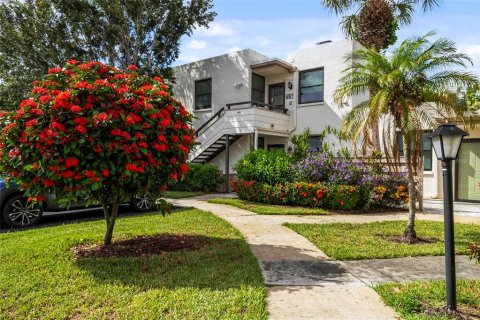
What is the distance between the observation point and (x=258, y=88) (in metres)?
18.3

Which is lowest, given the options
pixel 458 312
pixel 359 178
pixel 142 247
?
pixel 458 312

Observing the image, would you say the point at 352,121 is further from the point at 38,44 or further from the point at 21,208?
the point at 38,44

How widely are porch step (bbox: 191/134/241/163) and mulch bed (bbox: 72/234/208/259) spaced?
1116 centimetres

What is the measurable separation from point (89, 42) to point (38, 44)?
2334 mm

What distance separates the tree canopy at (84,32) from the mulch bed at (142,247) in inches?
525

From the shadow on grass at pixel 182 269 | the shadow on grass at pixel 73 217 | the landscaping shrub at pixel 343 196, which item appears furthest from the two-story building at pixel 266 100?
the shadow on grass at pixel 182 269

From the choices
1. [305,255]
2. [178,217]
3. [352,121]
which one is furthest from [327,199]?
[305,255]

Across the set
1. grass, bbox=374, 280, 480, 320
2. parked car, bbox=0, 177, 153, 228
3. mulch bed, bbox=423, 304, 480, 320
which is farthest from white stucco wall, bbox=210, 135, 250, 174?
mulch bed, bbox=423, 304, 480, 320

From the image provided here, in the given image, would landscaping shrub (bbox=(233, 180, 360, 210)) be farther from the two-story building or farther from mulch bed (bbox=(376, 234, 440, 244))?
the two-story building

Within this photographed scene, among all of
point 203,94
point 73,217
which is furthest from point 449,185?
point 203,94

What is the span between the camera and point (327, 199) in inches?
416

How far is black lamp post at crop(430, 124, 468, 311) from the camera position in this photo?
3.51m

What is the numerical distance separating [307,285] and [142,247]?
9.37 ft

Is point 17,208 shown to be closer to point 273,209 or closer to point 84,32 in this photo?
point 273,209
